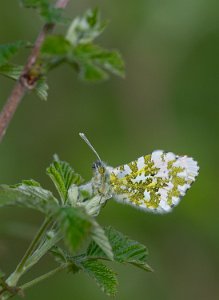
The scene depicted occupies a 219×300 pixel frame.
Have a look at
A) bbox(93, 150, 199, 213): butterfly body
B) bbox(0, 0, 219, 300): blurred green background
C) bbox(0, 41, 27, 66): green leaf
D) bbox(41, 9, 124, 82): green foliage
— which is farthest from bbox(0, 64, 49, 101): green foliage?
bbox(0, 0, 219, 300): blurred green background

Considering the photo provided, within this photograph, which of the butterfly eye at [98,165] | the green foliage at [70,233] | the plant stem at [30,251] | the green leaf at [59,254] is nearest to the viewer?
the green foliage at [70,233]

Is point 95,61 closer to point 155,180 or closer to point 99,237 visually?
point 99,237

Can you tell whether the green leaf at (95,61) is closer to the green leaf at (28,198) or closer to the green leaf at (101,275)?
the green leaf at (28,198)

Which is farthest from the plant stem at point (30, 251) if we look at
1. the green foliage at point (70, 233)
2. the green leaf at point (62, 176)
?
the green leaf at point (62, 176)

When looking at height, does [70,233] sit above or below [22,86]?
below

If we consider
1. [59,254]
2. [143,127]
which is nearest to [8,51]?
[59,254]

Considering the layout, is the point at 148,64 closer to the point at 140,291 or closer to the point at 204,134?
the point at 204,134

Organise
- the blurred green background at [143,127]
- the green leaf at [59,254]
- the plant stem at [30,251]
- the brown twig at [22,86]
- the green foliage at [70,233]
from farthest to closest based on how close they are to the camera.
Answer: the blurred green background at [143,127], the green leaf at [59,254], the plant stem at [30,251], the green foliage at [70,233], the brown twig at [22,86]
